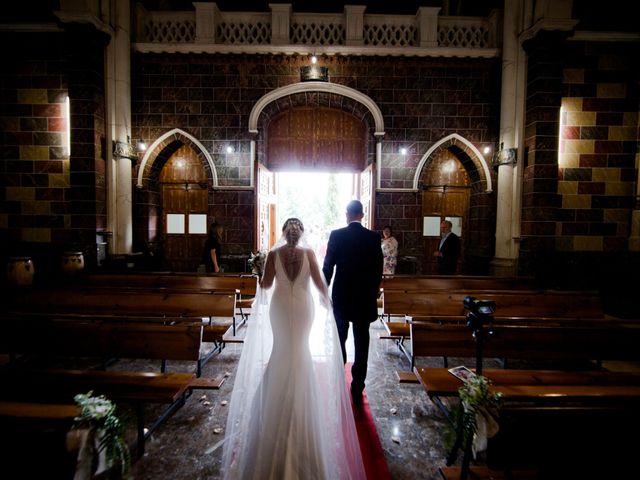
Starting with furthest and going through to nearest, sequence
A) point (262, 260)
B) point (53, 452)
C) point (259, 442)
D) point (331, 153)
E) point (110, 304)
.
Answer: point (331, 153), point (262, 260), point (110, 304), point (259, 442), point (53, 452)

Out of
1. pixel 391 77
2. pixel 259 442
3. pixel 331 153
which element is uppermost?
pixel 391 77

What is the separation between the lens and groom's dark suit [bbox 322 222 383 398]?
2.96m

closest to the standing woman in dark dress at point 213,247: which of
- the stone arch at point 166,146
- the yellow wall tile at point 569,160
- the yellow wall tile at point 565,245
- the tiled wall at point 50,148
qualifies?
the stone arch at point 166,146

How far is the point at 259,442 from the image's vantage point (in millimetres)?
2010

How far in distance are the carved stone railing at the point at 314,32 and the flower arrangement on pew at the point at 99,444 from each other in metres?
7.64

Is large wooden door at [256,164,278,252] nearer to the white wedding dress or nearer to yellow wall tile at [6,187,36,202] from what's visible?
yellow wall tile at [6,187,36,202]

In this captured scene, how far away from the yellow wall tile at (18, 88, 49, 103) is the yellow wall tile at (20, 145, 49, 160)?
99 cm

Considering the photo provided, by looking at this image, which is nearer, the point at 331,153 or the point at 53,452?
the point at 53,452

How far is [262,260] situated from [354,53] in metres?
5.33

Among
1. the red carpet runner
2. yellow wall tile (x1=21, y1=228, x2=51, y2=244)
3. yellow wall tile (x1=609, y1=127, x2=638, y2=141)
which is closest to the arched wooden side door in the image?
yellow wall tile (x1=609, y1=127, x2=638, y2=141)

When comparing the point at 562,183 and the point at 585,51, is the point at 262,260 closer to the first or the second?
the point at 562,183

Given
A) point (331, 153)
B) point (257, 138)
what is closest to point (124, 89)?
point (257, 138)

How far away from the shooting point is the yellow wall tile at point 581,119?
6605mm

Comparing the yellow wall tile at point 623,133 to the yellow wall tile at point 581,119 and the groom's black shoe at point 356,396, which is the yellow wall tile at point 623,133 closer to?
the yellow wall tile at point 581,119
